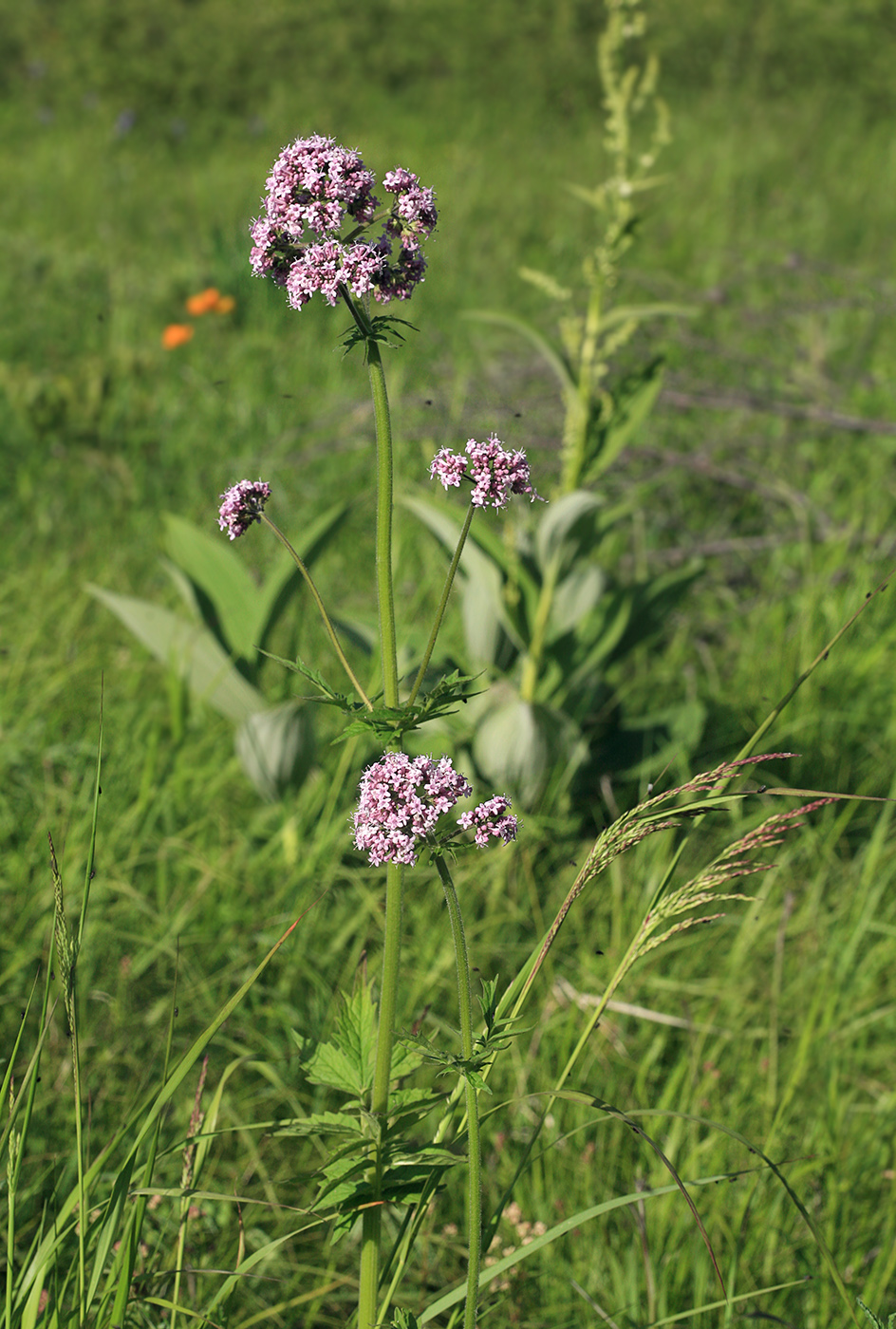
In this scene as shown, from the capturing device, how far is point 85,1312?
94 cm

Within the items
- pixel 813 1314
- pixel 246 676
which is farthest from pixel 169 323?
pixel 813 1314

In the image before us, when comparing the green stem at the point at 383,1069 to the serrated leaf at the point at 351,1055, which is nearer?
the green stem at the point at 383,1069

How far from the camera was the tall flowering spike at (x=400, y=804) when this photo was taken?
Answer: 81 cm

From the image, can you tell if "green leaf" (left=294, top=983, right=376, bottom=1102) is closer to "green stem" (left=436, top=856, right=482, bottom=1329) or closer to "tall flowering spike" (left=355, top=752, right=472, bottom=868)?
"green stem" (left=436, top=856, right=482, bottom=1329)

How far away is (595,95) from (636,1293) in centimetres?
846

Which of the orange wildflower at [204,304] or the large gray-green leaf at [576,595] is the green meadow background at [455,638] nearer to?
the orange wildflower at [204,304]

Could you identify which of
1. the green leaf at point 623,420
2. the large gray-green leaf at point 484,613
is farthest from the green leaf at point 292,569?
the green leaf at point 623,420

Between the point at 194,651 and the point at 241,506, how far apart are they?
4.39 ft

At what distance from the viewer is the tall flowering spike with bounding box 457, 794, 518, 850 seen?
833 mm

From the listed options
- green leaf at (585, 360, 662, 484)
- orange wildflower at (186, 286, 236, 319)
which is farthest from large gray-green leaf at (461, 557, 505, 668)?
orange wildflower at (186, 286, 236, 319)

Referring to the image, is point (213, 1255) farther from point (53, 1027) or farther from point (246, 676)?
point (246, 676)

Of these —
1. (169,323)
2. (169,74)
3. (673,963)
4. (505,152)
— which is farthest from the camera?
(169,74)

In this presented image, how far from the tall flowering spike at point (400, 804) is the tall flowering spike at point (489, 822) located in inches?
0.8

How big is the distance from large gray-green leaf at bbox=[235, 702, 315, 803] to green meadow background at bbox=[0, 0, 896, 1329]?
0.09 m
